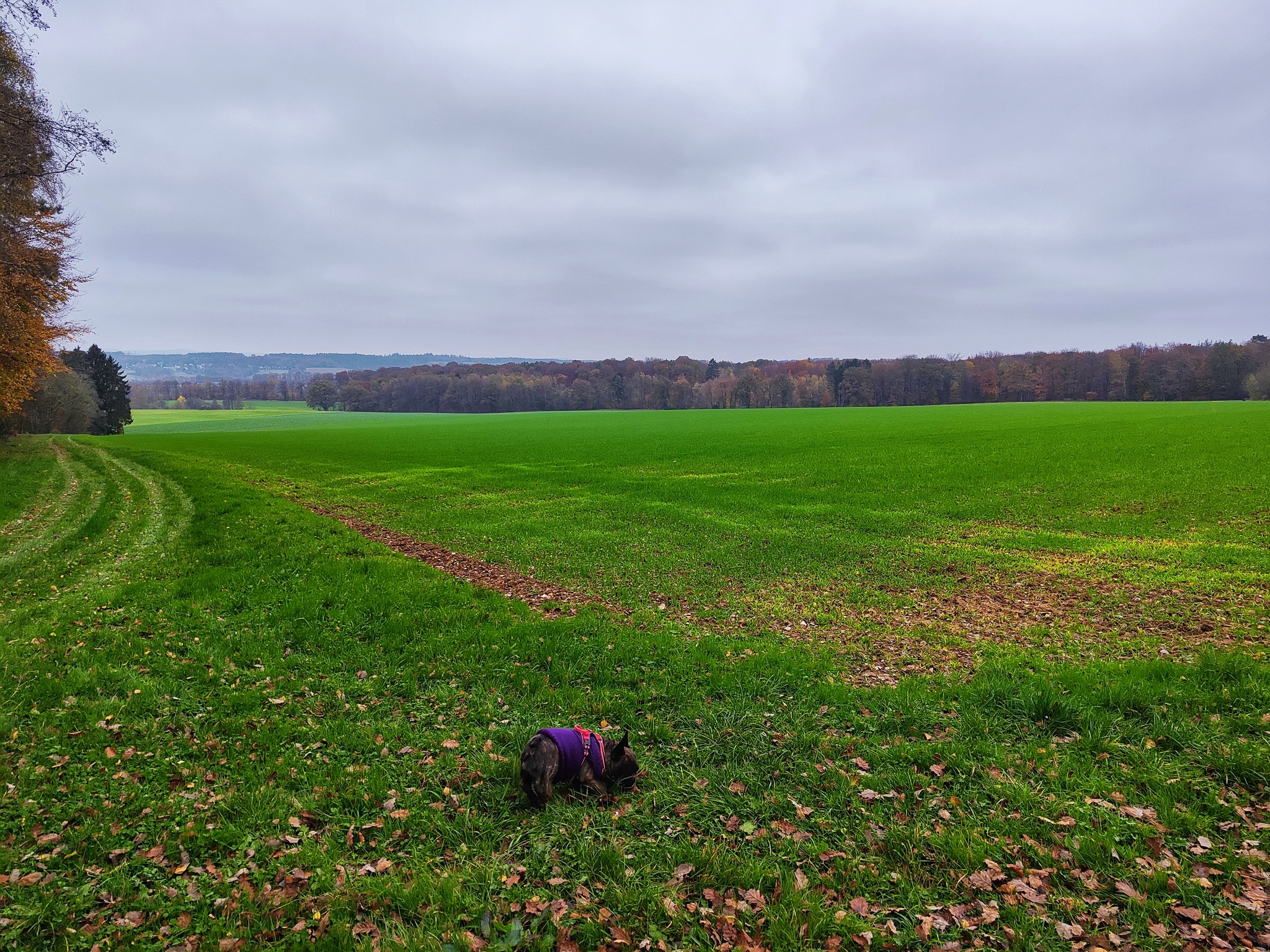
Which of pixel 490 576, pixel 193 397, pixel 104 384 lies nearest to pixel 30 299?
pixel 490 576

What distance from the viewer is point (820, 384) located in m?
156

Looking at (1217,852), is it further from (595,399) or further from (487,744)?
(595,399)

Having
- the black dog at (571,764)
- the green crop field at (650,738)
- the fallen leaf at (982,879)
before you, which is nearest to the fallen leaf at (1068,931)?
the green crop field at (650,738)

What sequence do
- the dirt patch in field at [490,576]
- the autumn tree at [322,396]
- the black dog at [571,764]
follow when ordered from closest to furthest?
the black dog at [571,764]
the dirt patch in field at [490,576]
the autumn tree at [322,396]

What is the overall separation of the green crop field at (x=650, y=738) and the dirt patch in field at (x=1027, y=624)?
0.10 metres

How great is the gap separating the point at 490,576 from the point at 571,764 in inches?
356

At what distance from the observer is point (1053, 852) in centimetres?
493

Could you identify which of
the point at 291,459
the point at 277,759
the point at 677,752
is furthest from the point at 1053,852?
the point at 291,459

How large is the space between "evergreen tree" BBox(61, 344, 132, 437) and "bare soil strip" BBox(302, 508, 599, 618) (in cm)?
8521

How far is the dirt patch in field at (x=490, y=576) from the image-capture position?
12.4 metres

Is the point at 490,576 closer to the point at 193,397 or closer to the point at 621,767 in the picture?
the point at 621,767

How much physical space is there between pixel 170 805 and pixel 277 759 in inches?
38.4

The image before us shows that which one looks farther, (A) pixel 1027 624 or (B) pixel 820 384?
(B) pixel 820 384

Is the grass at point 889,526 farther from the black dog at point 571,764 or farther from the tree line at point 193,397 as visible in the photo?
the tree line at point 193,397
